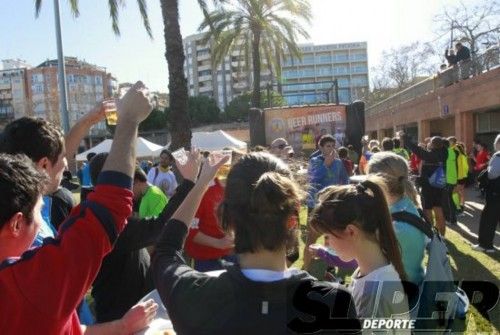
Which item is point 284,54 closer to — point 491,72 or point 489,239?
point 491,72

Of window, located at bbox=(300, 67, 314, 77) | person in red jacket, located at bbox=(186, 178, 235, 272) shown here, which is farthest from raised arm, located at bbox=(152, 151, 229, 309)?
window, located at bbox=(300, 67, 314, 77)

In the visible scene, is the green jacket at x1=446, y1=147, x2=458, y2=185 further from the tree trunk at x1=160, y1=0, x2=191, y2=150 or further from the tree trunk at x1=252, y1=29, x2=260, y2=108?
the tree trunk at x1=252, y1=29, x2=260, y2=108

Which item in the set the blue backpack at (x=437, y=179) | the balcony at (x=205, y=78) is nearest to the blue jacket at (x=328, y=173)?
the blue backpack at (x=437, y=179)

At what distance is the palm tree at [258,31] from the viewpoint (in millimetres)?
24141

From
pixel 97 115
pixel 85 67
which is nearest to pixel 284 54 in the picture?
pixel 97 115

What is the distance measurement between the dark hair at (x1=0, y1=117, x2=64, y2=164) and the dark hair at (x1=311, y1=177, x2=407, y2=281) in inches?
47.6

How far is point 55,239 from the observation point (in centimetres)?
140

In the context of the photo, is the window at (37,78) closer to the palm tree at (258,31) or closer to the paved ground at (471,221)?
the palm tree at (258,31)

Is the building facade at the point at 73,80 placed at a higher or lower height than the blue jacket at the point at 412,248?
higher

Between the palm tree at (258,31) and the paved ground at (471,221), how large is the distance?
42.6 feet

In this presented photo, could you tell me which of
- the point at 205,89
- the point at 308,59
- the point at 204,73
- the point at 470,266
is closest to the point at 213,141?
the point at 470,266

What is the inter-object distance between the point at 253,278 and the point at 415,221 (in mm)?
1772

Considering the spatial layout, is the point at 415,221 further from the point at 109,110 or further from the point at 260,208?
the point at 109,110

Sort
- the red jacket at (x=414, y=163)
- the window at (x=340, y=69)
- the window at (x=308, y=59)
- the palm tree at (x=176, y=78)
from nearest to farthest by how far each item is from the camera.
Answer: the palm tree at (x=176, y=78) → the red jacket at (x=414, y=163) → the window at (x=308, y=59) → the window at (x=340, y=69)
